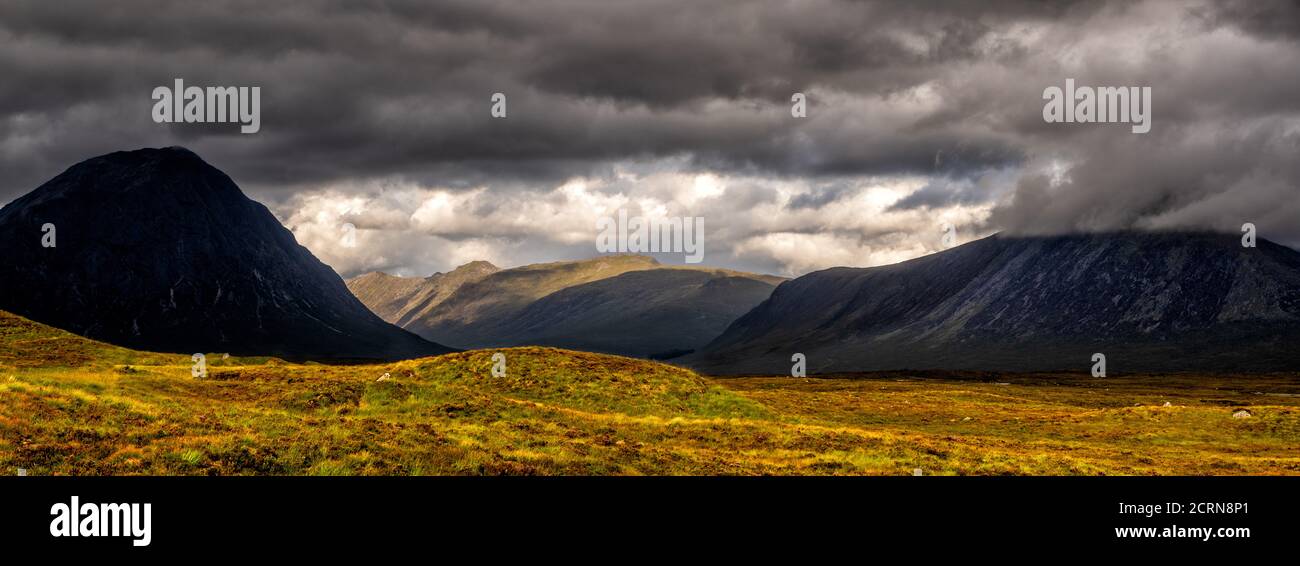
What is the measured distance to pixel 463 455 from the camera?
1185 inches

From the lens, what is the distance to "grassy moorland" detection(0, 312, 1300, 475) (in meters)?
27.4

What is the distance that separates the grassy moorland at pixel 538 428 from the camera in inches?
1079

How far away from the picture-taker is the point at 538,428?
43.2 metres
